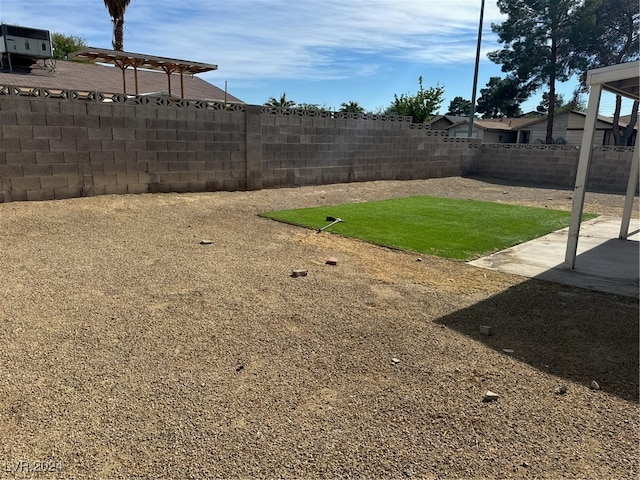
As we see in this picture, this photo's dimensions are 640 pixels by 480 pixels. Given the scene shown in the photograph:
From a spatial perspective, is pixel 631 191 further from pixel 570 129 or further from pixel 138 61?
pixel 570 129

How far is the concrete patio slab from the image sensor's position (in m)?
5.45

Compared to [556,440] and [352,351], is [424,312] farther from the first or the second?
[556,440]

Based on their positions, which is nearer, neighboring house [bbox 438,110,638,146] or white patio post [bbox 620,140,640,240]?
white patio post [bbox 620,140,640,240]

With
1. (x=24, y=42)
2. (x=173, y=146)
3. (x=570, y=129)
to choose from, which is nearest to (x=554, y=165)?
(x=173, y=146)

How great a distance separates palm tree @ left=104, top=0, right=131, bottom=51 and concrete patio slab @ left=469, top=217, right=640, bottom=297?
2220cm

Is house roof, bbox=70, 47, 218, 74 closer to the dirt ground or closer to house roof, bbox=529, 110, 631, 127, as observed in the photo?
the dirt ground

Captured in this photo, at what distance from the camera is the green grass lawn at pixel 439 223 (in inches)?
284

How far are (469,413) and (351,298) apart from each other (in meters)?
2.16

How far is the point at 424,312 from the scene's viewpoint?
4445mm

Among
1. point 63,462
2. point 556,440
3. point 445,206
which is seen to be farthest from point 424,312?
point 445,206

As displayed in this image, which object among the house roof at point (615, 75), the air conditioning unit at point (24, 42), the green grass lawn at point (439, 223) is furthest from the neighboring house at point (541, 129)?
the house roof at point (615, 75)

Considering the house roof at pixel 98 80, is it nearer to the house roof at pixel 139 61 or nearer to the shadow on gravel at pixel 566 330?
the house roof at pixel 139 61

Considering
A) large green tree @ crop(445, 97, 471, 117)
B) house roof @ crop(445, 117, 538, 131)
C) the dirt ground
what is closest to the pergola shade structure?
the dirt ground

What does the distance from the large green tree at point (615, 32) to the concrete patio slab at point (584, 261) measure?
76.4ft
